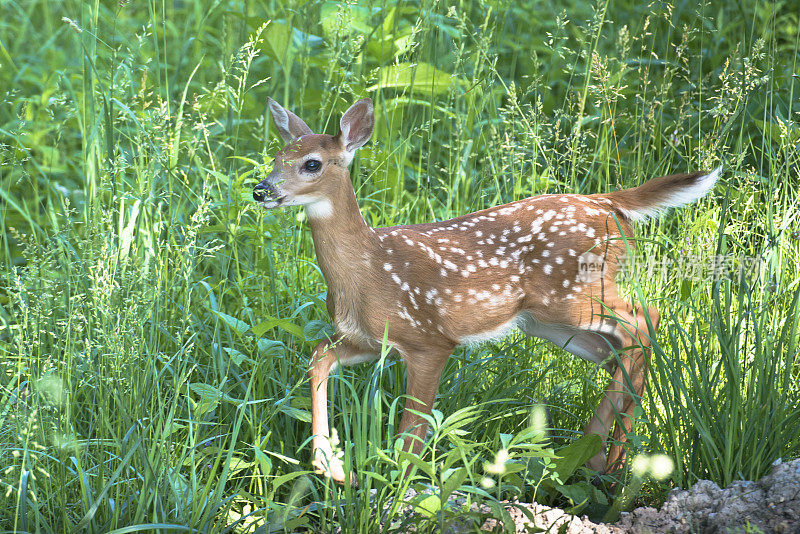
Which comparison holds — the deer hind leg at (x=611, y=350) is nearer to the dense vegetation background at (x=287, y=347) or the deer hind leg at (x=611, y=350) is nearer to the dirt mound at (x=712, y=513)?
the dense vegetation background at (x=287, y=347)

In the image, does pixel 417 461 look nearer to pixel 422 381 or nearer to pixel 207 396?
pixel 422 381

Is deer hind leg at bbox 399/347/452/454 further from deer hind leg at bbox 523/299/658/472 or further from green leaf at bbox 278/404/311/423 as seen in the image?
deer hind leg at bbox 523/299/658/472

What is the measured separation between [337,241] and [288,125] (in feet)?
1.84

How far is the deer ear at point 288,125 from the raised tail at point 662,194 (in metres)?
1.20

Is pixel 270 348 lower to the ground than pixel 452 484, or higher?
higher

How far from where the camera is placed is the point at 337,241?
10.5ft

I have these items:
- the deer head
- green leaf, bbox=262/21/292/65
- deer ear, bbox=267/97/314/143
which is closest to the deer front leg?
the deer head

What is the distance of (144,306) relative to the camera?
3.06 meters

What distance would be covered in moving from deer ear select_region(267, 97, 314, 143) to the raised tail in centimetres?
120

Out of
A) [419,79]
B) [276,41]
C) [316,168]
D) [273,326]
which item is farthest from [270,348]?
[276,41]

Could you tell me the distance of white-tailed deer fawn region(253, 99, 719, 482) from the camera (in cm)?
317

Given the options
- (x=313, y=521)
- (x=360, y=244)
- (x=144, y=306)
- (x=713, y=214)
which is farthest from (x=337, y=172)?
(x=713, y=214)

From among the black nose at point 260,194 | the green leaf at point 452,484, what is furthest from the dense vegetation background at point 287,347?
the black nose at point 260,194

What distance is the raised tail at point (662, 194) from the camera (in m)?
3.38
